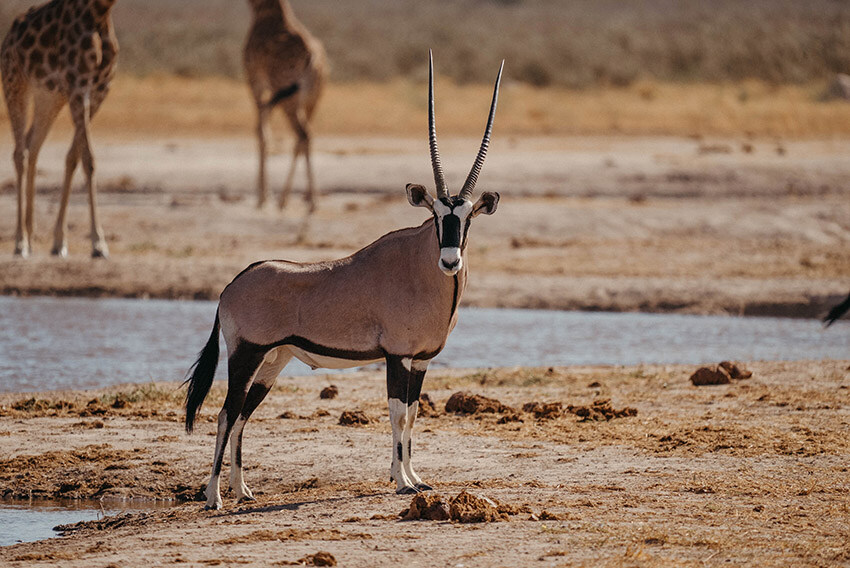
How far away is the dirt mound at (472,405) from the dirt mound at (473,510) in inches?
113

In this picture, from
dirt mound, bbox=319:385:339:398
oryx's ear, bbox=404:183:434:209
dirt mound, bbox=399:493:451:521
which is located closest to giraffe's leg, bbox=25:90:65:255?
dirt mound, bbox=319:385:339:398

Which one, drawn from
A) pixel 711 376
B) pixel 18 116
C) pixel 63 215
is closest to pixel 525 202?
pixel 63 215

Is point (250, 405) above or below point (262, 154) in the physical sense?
below

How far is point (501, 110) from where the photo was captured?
33.0 metres

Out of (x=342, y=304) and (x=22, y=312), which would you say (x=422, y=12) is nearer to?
(x=22, y=312)

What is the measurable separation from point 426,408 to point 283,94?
10990mm

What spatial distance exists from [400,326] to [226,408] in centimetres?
108

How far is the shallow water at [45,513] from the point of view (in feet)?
22.6

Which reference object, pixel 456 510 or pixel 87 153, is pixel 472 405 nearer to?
pixel 456 510

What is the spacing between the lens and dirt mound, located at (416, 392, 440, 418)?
9.50 metres

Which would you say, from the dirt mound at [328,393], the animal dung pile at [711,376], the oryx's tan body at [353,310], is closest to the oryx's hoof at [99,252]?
the dirt mound at [328,393]

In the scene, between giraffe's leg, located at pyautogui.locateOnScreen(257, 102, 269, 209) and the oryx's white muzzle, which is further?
giraffe's leg, located at pyautogui.locateOnScreen(257, 102, 269, 209)

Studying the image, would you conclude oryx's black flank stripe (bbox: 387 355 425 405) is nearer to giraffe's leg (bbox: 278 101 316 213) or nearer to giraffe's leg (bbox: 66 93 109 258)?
giraffe's leg (bbox: 66 93 109 258)

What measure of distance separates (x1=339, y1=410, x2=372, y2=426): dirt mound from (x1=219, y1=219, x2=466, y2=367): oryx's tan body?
69.0 inches
